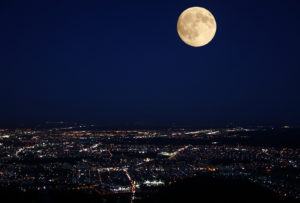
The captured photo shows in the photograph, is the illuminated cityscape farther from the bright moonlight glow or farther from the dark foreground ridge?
the bright moonlight glow

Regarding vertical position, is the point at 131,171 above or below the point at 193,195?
below

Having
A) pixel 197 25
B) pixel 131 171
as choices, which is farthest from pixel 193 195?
pixel 131 171

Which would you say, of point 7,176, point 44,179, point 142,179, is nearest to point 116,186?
point 142,179

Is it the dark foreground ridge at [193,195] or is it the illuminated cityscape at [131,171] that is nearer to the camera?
the dark foreground ridge at [193,195]

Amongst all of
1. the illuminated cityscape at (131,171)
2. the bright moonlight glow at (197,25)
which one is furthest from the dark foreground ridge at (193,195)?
the bright moonlight glow at (197,25)

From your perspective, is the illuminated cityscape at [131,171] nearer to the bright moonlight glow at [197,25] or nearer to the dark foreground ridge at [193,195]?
the dark foreground ridge at [193,195]

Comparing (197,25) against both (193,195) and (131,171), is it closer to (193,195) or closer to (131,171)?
(193,195)

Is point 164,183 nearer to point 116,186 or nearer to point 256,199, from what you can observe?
point 116,186

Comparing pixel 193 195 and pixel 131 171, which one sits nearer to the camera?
pixel 193 195
